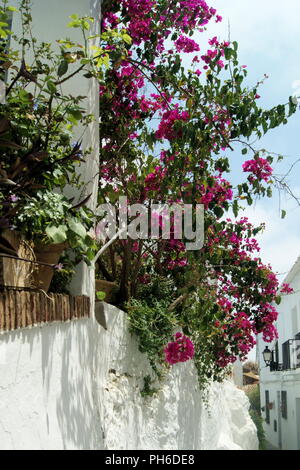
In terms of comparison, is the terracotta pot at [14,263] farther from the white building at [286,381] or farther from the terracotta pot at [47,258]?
the white building at [286,381]

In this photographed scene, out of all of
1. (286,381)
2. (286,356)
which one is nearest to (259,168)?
(286,356)

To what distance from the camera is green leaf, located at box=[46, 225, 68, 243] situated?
3.20 meters

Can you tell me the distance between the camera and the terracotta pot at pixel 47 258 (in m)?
3.63

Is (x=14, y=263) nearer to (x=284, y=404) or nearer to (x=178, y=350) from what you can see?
(x=178, y=350)

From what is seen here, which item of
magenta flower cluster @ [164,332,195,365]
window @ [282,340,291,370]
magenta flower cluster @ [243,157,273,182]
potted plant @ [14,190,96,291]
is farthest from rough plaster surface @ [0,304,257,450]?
window @ [282,340,291,370]

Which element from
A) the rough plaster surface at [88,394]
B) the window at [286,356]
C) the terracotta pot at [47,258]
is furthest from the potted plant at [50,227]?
the window at [286,356]

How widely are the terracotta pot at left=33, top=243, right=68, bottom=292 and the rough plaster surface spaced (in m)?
0.29

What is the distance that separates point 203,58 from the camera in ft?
16.7

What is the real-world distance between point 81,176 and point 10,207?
1.39 metres

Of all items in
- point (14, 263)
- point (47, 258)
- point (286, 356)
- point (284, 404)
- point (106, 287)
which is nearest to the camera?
point (14, 263)

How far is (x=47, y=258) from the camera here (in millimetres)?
3727

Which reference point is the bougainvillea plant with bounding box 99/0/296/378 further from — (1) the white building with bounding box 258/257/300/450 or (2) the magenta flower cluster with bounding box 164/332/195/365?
(1) the white building with bounding box 258/257/300/450

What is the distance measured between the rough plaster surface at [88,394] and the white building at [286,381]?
9.14 meters

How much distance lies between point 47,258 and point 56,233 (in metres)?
0.54
